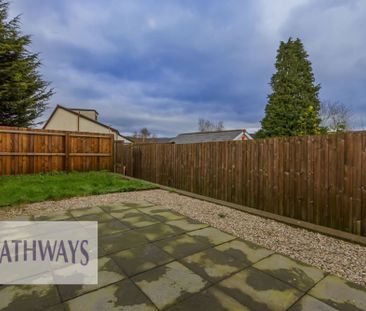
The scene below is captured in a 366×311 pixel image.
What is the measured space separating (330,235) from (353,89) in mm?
13319

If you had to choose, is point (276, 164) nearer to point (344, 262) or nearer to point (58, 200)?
point (344, 262)

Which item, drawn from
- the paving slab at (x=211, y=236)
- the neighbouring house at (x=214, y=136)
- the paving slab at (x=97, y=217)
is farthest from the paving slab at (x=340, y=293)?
the neighbouring house at (x=214, y=136)

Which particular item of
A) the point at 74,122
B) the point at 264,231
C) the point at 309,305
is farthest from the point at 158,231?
the point at 74,122

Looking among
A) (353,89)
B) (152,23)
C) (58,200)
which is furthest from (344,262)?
(353,89)

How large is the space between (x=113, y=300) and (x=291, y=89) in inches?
560

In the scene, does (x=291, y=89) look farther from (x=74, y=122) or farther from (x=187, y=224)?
(x=74, y=122)

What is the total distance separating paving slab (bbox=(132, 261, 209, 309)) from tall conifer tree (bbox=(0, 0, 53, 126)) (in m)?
13.6

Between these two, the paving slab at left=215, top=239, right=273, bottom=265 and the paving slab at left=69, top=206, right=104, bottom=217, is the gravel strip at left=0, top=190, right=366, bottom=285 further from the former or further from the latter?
the paving slab at left=69, top=206, right=104, bottom=217

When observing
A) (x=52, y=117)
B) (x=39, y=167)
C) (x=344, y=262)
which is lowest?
(x=344, y=262)

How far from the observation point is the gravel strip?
2526 millimetres

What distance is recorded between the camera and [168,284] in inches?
80.7

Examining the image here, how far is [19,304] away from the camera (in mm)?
1760

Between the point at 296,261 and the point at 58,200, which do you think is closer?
the point at 296,261

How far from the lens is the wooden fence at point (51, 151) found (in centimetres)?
790
